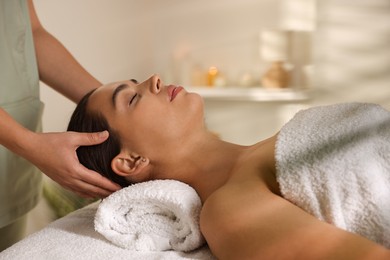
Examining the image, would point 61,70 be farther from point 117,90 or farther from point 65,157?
point 65,157

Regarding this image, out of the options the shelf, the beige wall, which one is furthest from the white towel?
the shelf

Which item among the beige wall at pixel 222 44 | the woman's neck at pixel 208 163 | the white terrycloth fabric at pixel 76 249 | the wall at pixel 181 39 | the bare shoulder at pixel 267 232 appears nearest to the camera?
the bare shoulder at pixel 267 232

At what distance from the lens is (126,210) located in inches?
51.0

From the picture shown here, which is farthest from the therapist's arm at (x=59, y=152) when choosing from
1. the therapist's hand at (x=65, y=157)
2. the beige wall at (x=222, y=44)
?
the beige wall at (x=222, y=44)

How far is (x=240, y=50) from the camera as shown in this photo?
3756 millimetres

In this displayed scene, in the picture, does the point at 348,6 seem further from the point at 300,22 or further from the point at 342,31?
the point at 300,22

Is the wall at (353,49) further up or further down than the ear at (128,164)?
further down

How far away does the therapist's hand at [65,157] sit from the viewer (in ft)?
4.48

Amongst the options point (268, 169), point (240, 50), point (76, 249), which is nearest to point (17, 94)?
point (76, 249)

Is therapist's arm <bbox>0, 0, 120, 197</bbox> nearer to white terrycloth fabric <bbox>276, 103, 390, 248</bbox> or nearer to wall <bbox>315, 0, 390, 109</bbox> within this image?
white terrycloth fabric <bbox>276, 103, 390, 248</bbox>

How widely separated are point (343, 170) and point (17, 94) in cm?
101

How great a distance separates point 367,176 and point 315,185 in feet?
0.31

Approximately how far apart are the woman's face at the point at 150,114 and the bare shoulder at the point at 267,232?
0.31 metres

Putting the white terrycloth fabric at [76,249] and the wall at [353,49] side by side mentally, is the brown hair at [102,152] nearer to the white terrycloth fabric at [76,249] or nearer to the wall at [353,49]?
the white terrycloth fabric at [76,249]
